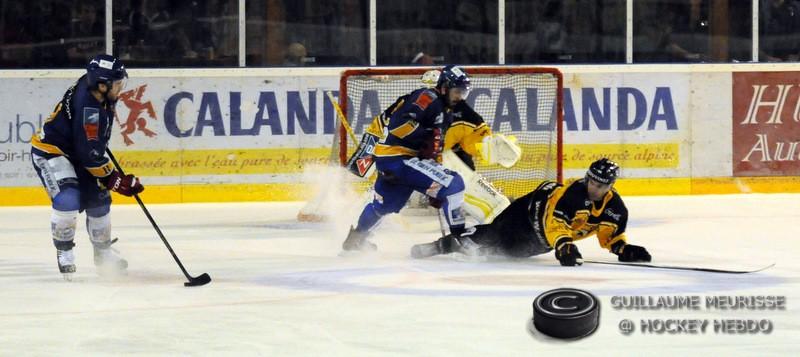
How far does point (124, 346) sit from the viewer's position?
5219 millimetres

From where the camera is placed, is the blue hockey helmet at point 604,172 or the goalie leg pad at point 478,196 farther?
the goalie leg pad at point 478,196

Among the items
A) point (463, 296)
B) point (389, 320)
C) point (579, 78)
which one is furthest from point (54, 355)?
point (579, 78)

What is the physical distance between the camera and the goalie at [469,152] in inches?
342

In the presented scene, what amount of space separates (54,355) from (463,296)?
6.67 ft

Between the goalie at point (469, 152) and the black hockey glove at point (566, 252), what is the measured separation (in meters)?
1.05

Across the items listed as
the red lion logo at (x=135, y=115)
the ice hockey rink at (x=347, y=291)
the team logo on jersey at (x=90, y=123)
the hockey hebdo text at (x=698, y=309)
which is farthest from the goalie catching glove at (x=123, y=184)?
the red lion logo at (x=135, y=115)

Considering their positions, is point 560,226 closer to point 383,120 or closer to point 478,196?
point 383,120

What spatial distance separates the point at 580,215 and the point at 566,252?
0.66ft

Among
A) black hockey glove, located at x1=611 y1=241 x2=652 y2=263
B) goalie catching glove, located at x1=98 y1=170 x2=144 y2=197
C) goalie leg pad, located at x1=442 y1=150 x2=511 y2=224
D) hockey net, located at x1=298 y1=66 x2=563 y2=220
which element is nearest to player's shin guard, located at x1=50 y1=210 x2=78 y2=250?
goalie catching glove, located at x1=98 y1=170 x2=144 y2=197

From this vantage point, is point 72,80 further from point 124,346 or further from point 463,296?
point 124,346

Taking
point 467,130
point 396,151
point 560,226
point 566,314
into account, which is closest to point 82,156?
point 396,151

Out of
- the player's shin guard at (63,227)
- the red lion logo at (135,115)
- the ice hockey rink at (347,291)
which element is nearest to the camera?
the ice hockey rink at (347,291)

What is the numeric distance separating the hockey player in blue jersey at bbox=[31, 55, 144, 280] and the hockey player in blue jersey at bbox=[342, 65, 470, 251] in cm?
163

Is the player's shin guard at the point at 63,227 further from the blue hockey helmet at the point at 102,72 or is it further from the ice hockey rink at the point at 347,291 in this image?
the blue hockey helmet at the point at 102,72
